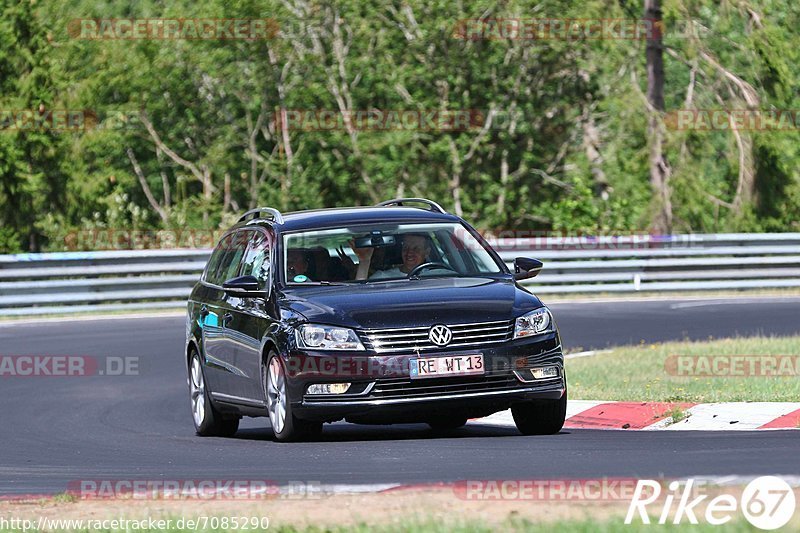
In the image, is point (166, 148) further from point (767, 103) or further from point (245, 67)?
point (767, 103)

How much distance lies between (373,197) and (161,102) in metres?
5.45

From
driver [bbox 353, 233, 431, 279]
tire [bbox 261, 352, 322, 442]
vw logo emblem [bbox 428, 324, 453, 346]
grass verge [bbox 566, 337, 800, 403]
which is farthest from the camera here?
grass verge [bbox 566, 337, 800, 403]

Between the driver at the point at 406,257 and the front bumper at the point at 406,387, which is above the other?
the driver at the point at 406,257

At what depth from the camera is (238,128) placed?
3853 cm

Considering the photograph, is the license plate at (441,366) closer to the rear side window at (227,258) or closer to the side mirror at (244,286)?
the side mirror at (244,286)

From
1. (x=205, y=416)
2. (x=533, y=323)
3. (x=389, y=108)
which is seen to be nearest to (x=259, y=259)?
(x=205, y=416)

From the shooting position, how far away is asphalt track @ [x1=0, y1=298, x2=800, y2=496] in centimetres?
916

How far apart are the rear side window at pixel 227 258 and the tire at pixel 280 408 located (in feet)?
5.67

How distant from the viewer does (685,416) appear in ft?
40.7

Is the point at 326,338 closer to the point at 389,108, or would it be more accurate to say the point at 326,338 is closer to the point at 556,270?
the point at 556,270

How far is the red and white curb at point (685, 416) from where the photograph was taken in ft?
38.8

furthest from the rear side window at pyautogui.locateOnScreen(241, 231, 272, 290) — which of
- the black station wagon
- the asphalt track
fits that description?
the asphalt track

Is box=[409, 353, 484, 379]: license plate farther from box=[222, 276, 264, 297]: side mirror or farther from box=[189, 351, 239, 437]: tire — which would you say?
box=[189, 351, 239, 437]: tire

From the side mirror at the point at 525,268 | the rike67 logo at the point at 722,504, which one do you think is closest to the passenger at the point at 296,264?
the side mirror at the point at 525,268
